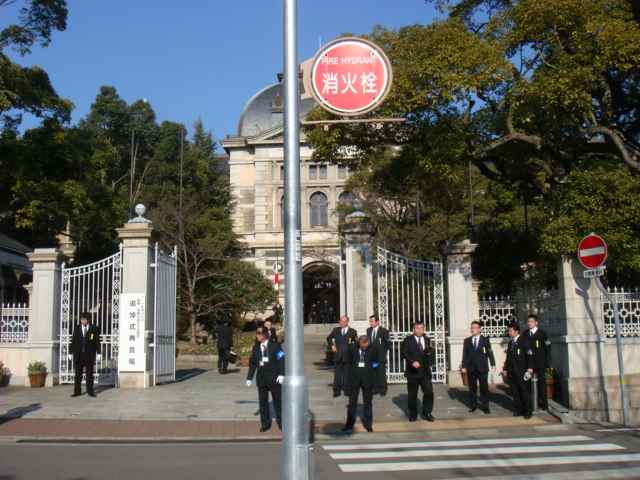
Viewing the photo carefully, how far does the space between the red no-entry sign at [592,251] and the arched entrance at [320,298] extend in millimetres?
36121

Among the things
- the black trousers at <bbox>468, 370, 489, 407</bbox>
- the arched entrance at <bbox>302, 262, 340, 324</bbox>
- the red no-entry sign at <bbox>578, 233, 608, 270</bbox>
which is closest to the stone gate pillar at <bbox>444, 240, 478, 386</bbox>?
the black trousers at <bbox>468, 370, 489, 407</bbox>

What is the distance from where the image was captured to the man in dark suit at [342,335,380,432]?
1175 centimetres

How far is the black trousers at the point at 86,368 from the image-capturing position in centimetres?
1570

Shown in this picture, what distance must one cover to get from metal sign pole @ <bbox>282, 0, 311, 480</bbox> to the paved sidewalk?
616 cm

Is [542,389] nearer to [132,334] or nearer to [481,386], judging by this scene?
[481,386]

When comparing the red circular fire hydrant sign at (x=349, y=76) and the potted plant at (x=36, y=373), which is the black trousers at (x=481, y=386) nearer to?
the red circular fire hydrant sign at (x=349, y=76)

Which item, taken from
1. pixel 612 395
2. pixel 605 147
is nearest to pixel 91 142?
pixel 605 147

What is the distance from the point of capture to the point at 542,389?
13453mm

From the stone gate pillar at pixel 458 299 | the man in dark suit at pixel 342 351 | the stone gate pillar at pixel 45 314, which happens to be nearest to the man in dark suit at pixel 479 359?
the man in dark suit at pixel 342 351

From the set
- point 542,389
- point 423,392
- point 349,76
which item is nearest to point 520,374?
point 542,389

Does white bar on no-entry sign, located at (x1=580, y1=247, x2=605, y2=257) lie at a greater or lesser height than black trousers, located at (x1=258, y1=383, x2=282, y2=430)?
greater

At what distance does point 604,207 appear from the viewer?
46.4ft

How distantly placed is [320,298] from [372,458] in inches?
1627

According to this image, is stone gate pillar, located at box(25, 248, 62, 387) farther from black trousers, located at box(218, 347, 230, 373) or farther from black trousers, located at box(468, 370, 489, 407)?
black trousers, located at box(468, 370, 489, 407)
